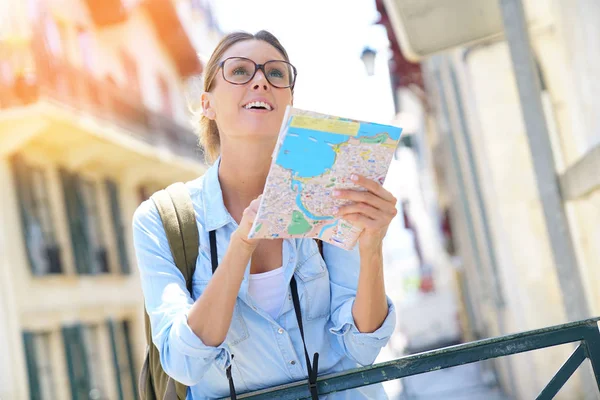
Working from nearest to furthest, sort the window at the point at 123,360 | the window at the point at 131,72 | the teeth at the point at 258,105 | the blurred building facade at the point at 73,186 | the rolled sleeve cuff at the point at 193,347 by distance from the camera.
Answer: the rolled sleeve cuff at the point at 193,347, the teeth at the point at 258,105, the blurred building facade at the point at 73,186, the window at the point at 123,360, the window at the point at 131,72

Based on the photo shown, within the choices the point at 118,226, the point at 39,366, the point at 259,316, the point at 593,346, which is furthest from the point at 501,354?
the point at 118,226

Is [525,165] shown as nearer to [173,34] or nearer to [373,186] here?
[373,186]

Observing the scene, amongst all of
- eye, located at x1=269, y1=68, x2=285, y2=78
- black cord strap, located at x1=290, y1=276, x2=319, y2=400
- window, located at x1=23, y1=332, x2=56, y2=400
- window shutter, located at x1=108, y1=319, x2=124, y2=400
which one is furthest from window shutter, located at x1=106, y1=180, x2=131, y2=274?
black cord strap, located at x1=290, y1=276, x2=319, y2=400

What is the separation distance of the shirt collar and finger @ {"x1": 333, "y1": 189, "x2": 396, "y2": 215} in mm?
457

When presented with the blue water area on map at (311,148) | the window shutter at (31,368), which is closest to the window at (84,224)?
the window shutter at (31,368)

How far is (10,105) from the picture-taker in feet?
49.2

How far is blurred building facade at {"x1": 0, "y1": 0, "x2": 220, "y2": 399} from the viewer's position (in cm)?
1459

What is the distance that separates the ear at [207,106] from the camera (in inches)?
110

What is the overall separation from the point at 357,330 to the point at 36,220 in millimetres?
14162

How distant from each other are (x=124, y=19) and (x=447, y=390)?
57.6 ft

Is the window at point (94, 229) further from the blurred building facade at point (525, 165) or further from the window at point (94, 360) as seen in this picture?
the blurred building facade at point (525, 165)

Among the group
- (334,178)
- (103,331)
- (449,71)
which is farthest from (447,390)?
(103,331)

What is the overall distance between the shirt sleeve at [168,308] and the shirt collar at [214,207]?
0.15 m

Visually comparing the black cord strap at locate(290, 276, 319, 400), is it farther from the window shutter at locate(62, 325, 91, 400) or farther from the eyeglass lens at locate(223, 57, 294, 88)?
the window shutter at locate(62, 325, 91, 400)
